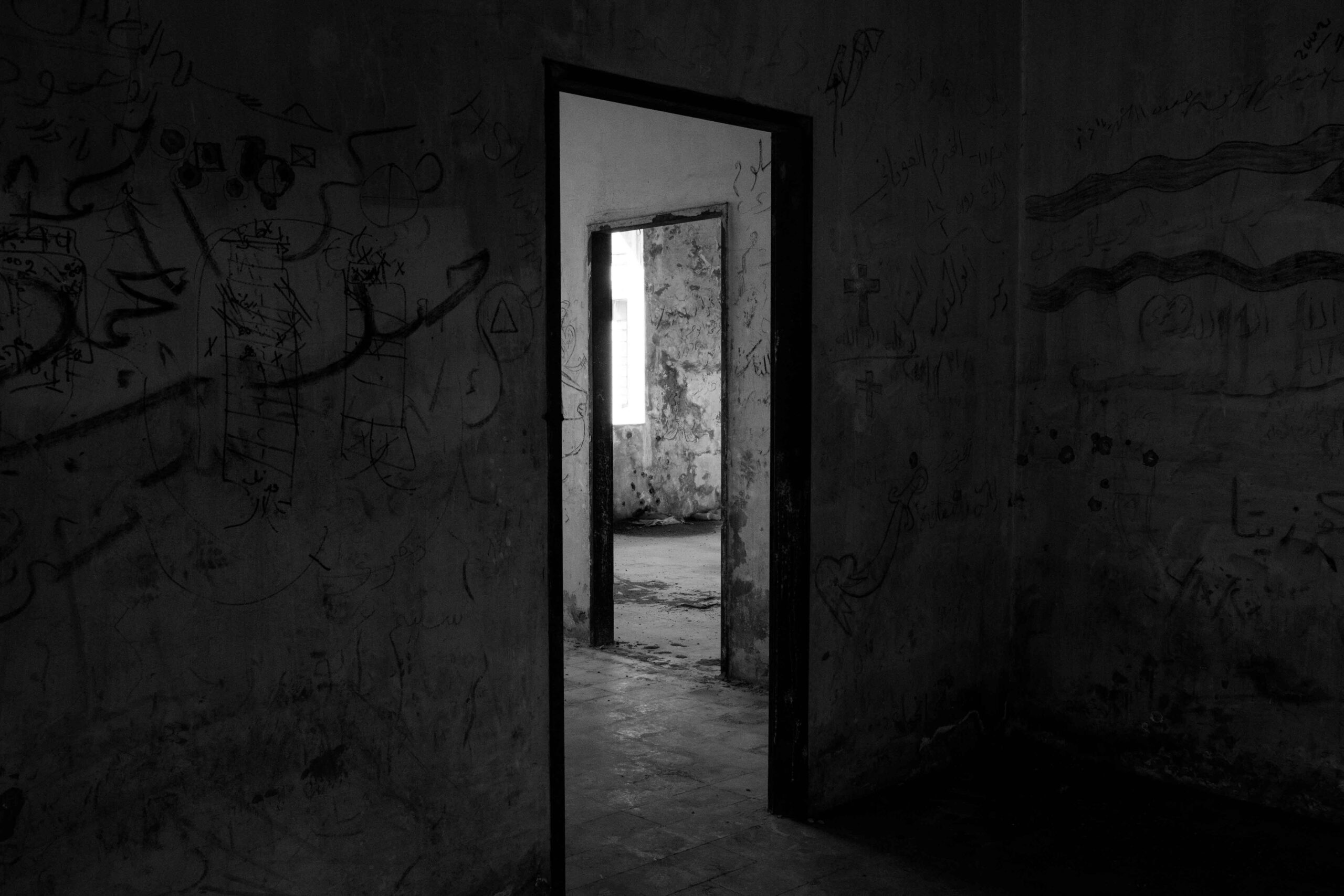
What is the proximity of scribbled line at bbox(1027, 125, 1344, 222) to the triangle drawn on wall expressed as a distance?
2486 millimetres

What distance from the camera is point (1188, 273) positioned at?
412 cm

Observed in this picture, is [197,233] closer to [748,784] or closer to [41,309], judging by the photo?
[41,309]

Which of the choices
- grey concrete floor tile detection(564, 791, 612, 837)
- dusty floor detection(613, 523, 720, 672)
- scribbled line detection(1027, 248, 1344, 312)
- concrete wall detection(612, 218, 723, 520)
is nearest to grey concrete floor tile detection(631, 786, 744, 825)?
grey concrete floor tile detection(564, 791, 612, 837)

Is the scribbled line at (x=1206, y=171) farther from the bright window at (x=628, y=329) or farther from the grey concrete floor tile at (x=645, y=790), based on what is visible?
the bright window at (x=628, y=329)

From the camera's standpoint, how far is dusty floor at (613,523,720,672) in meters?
6.21

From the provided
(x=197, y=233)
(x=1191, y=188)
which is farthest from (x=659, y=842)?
(x=1191, y=188)

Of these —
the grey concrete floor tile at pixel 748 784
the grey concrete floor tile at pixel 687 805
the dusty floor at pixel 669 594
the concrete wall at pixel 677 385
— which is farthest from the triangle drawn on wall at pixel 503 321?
the concrete wall at pixel 677 385

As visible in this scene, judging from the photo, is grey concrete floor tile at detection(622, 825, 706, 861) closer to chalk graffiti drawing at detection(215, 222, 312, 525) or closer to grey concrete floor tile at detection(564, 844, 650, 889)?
grey concrete floor tile at detection(564, 844, 650, 889)

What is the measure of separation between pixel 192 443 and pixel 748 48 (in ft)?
6.87

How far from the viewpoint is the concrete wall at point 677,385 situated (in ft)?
35.9

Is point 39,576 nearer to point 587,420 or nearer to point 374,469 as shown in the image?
point 374,469

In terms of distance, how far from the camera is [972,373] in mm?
4391

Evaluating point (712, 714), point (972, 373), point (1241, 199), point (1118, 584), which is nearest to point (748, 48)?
point (972, 373)

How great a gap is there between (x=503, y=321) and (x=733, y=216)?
273 cm
